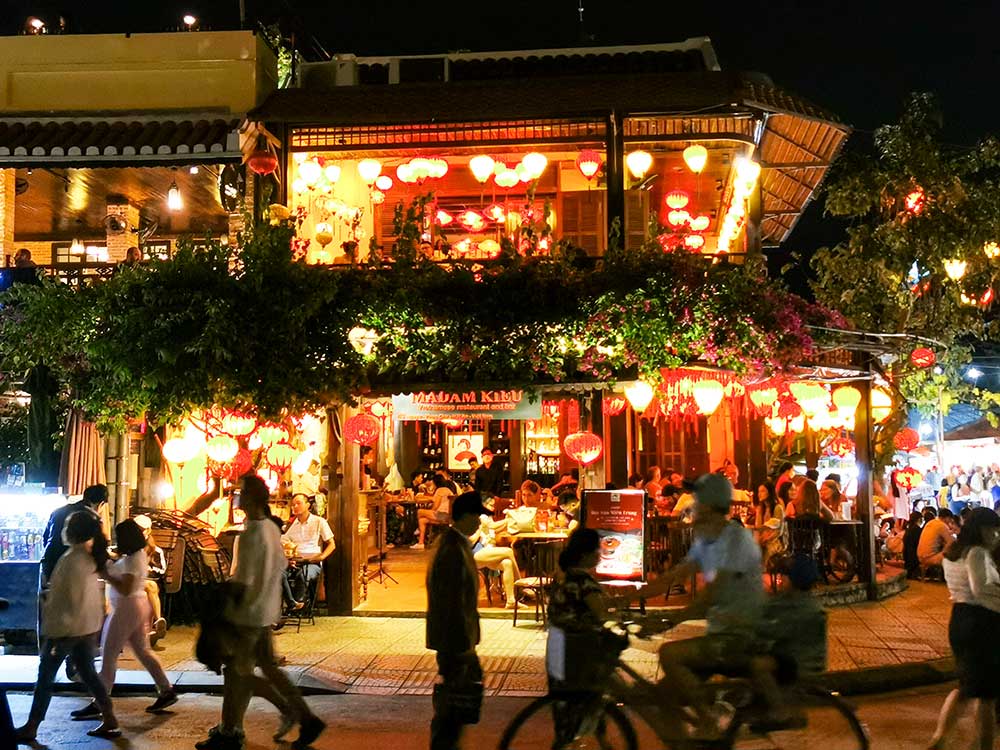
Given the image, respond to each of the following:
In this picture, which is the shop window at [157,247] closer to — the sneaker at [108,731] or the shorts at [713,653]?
the sneaker at [108,731]

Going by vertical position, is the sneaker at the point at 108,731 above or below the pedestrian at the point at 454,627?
below

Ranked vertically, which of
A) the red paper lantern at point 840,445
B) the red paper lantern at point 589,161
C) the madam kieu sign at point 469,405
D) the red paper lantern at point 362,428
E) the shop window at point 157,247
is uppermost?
the red paper lantern at point 589,161

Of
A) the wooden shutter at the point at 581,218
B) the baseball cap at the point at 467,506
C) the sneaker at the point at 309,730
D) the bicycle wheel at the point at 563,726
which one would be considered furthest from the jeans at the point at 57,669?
the wooden shutter at the point at 581,218

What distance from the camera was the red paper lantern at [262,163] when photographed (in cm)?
1445

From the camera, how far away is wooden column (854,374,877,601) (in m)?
15.9

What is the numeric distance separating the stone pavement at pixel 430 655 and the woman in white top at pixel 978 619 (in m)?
3.53

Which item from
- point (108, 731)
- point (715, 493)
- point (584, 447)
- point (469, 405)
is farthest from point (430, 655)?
point (715, 493)

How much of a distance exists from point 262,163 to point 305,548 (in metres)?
5.42

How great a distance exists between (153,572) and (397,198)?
8082 millimetres

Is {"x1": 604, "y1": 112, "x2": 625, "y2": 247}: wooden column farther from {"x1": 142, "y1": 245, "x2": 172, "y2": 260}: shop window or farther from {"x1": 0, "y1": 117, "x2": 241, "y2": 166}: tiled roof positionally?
{"x1": 142, "y1": 245, "x2": 172, "y2": 260}: shop window

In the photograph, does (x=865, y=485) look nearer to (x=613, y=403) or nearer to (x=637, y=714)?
(x=613, y=403)

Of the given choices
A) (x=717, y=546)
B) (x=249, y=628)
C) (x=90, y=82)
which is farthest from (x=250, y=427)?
(x=717, y=546)

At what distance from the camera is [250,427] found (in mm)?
15133

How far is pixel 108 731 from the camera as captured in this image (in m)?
8.74
